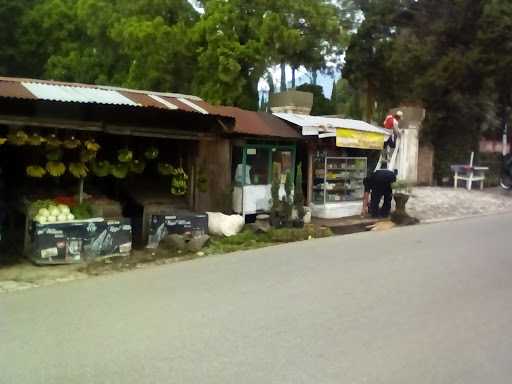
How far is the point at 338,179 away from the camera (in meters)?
14.2

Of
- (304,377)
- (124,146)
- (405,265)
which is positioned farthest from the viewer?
(124,146)

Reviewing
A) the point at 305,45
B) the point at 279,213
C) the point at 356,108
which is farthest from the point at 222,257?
the point at 356,108

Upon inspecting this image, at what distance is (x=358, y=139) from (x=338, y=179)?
1.35 meters

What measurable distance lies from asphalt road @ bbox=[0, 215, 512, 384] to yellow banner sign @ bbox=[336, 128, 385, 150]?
4845 millimetres

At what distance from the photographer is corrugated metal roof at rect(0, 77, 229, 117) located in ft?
27.2

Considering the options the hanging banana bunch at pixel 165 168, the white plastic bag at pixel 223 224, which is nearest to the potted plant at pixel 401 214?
the white plastic bag at pixel 223 224

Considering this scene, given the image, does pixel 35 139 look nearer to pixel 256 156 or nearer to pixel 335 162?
pixel 256 156

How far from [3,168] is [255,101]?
37.2 ft

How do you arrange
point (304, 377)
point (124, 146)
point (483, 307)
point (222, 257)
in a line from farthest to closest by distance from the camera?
point (124, 146), point (222, 257), point (483, 307), point (304, 377)

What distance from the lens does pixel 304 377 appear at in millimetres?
4016

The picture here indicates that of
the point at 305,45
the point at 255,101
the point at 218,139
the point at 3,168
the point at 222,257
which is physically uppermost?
the point at 305,45

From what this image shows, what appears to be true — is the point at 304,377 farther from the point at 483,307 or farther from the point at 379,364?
the point at 483,307

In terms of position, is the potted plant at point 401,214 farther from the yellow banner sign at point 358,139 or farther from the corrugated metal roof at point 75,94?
the corrugated metal roof at point 75,94

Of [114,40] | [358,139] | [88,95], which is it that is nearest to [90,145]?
[88,95]
